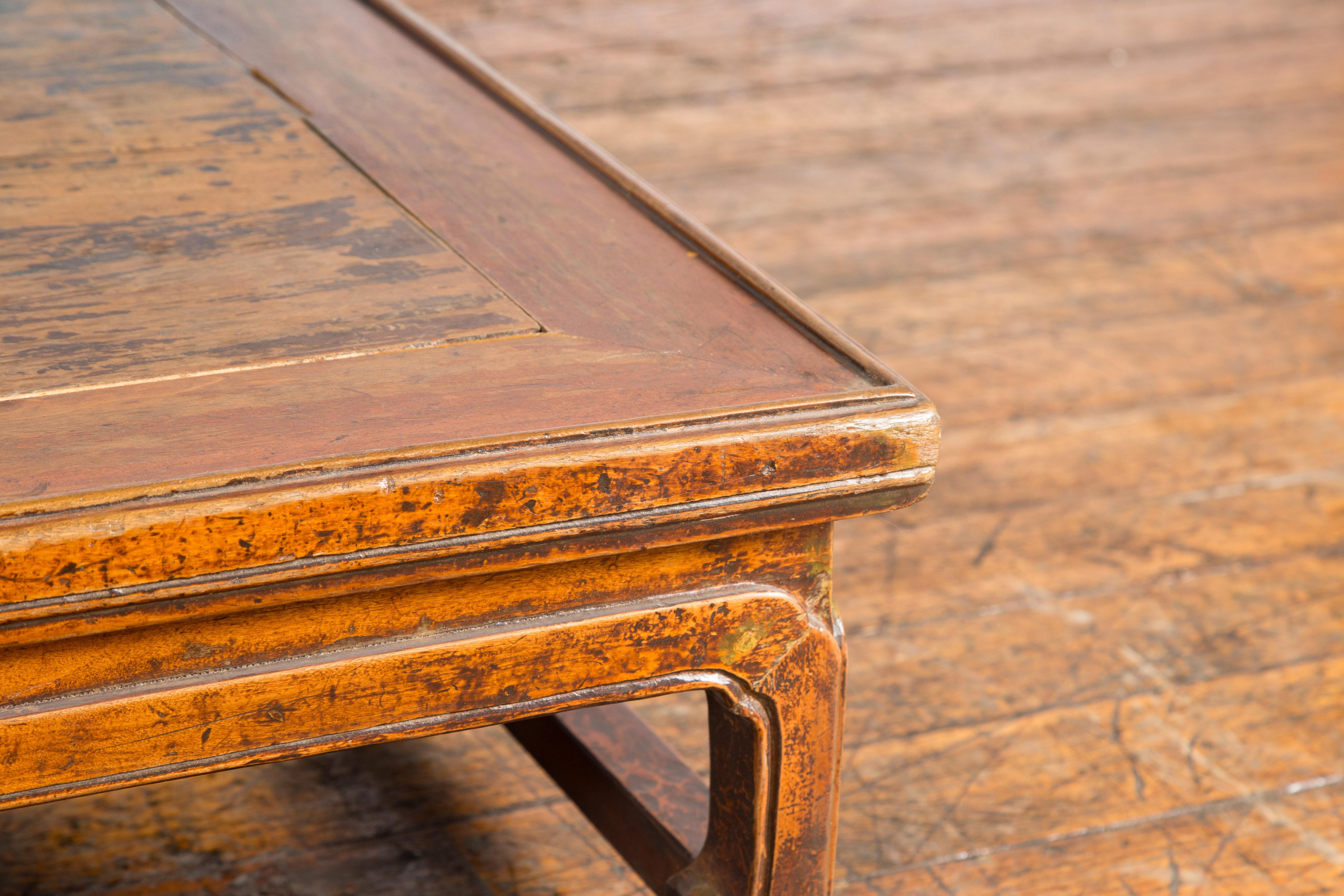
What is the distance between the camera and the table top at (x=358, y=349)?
47cm

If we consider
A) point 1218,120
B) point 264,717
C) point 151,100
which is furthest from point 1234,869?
point 1218,120

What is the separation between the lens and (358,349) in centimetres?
56

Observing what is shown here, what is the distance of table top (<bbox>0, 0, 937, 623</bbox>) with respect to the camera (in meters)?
0.47

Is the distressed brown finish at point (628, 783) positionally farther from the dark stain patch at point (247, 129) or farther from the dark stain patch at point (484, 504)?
the dark stain patch at point (247, 129)

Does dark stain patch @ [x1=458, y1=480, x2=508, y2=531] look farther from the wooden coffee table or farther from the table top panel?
the table top panel

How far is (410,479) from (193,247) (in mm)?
241

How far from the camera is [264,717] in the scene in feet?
1.65

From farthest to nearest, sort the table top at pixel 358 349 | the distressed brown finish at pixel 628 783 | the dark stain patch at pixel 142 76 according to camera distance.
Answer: the dark stain patch at pixel 142 76 < the distressed brown finish at pixel 628 783 < the table top at pixel 358 349

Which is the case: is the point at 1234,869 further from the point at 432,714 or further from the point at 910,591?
the point at 432,714

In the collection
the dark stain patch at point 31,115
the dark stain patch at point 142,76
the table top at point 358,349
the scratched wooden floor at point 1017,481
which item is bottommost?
the scratched wooden floor at point 1017,481

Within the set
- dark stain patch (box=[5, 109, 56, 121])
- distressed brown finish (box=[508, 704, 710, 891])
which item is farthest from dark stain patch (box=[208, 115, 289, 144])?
distressed brown finish (box=[508, 704, 710, 891])

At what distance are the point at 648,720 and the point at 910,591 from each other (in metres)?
0.30

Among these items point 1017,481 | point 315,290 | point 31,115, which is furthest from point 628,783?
point 1017,481

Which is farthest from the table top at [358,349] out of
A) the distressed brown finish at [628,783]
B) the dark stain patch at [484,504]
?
the distressed brown finish at [628,783]
